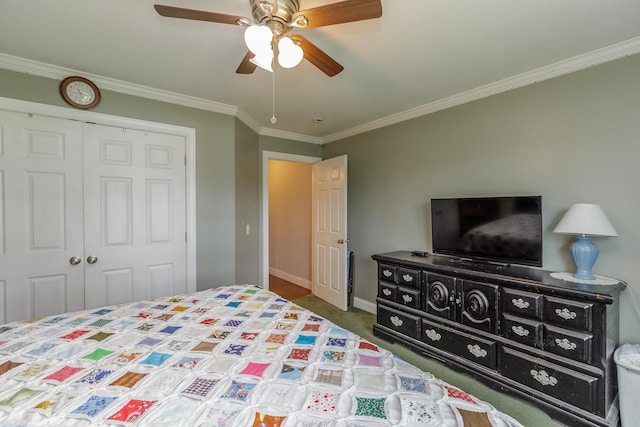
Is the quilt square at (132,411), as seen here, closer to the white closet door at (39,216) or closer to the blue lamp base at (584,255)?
the white closet door at (39,216)

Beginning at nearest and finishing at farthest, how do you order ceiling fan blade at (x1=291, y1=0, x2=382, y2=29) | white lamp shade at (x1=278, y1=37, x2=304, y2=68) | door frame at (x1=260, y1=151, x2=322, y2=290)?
ceiling fan blade at (x1=291, y1=0, x2=382, y2=29), white lamp shade at (x1=278, y1=37, x2=304, y2=68), door frame at (x1=260, y1=151, x2=322, y2=290)

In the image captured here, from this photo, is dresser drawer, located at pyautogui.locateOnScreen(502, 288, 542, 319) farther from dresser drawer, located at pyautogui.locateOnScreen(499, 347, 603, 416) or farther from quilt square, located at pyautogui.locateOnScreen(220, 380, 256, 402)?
quilt square, located at pyautogui.locateOnScreen(220, 380, 256, 402)

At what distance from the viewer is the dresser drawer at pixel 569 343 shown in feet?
5.61

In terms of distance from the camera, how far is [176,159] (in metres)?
2.81

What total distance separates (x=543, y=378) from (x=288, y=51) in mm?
2524

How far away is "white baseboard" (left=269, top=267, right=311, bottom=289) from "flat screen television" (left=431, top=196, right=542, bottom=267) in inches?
99.6

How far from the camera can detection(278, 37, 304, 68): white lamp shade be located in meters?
1.31

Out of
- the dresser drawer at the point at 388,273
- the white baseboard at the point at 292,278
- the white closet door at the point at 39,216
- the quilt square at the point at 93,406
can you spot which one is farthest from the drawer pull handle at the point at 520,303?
the white closet door at the point at 39,216

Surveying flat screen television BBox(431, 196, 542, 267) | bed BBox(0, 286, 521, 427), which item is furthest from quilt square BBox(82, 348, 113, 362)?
flat screen television BBox(431, 196, 542, 267)

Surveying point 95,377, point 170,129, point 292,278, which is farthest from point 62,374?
point 292,278

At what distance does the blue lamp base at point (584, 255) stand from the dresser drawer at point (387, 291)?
1.38 metres

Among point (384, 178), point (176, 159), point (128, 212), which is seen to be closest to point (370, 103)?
point (384, 178)

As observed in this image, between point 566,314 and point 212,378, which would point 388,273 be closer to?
point 566,314

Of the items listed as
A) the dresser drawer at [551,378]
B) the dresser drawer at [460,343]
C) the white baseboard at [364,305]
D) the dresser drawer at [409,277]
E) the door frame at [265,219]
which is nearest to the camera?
the dresser drawer at [551,378]
